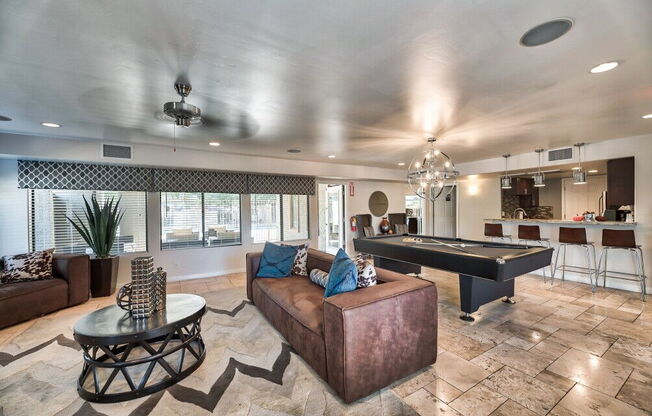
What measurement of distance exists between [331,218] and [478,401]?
19.9 ft

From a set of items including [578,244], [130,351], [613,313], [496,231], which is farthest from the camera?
[496,231]

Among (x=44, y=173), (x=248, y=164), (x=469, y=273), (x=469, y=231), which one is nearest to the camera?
(x=469, y=273)

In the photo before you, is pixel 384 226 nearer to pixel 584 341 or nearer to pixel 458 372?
pixel 584 341

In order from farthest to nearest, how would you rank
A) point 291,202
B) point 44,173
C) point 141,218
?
point 291,202, point 141,218, point 44,173

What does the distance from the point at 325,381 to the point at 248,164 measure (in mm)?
4165

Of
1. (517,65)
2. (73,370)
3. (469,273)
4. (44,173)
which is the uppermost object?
(517,65)

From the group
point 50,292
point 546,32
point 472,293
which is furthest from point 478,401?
point 50,292

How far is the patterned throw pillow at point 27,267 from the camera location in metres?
3.44

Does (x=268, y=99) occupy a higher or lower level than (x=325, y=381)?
higher

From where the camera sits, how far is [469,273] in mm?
2971

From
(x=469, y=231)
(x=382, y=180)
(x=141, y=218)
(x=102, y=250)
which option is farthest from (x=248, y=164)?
(x=469, y=231)

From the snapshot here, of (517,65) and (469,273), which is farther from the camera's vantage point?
(469,273)

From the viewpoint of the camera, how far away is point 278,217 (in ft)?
20.3

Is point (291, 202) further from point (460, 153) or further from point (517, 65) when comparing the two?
point (517, 65)
